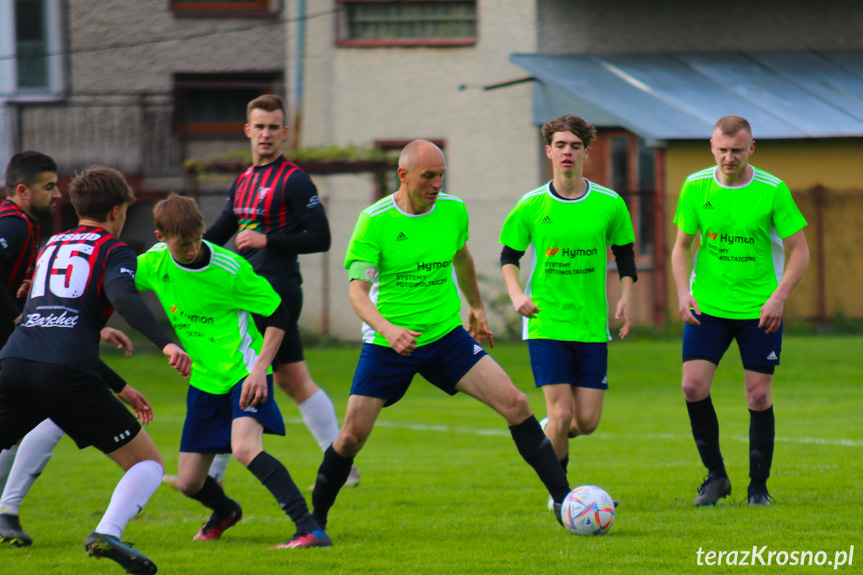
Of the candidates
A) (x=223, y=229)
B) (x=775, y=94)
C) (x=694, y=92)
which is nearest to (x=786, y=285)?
(x=223, y=229)

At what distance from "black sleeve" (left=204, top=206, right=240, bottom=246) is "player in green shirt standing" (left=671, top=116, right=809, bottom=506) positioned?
8.94ft

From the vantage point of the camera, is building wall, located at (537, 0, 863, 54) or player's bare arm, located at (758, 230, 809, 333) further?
building wall, located at (537, 0, 863, 54)

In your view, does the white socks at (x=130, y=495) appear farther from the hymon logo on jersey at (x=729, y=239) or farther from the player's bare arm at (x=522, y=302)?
the hymon logo on jersey at (x=729, y=239)

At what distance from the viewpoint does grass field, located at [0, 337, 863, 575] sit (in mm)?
5172

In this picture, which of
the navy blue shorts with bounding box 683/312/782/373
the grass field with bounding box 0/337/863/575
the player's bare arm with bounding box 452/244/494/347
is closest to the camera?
the grass field with bounding box 0/337/863/575

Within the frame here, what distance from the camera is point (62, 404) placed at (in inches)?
A: 188

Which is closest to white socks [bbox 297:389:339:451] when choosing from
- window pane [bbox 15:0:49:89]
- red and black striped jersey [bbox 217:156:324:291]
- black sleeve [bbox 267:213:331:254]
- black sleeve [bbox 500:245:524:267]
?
red and black striped jersey [bbox 217:156:324:291]

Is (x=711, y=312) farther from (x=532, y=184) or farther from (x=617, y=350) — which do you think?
(x=532, y=184)

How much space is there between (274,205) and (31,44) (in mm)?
15911

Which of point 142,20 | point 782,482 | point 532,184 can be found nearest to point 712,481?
point 782,482

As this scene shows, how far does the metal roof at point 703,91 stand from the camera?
18422mm

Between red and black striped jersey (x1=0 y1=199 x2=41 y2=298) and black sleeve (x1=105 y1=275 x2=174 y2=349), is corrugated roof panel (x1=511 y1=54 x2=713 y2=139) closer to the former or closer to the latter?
red and black striped jersey (x1=0 y1=199 x2=41 y2=298)

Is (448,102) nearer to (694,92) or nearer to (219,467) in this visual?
(694,92)

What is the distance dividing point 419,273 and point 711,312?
1.85 meters
